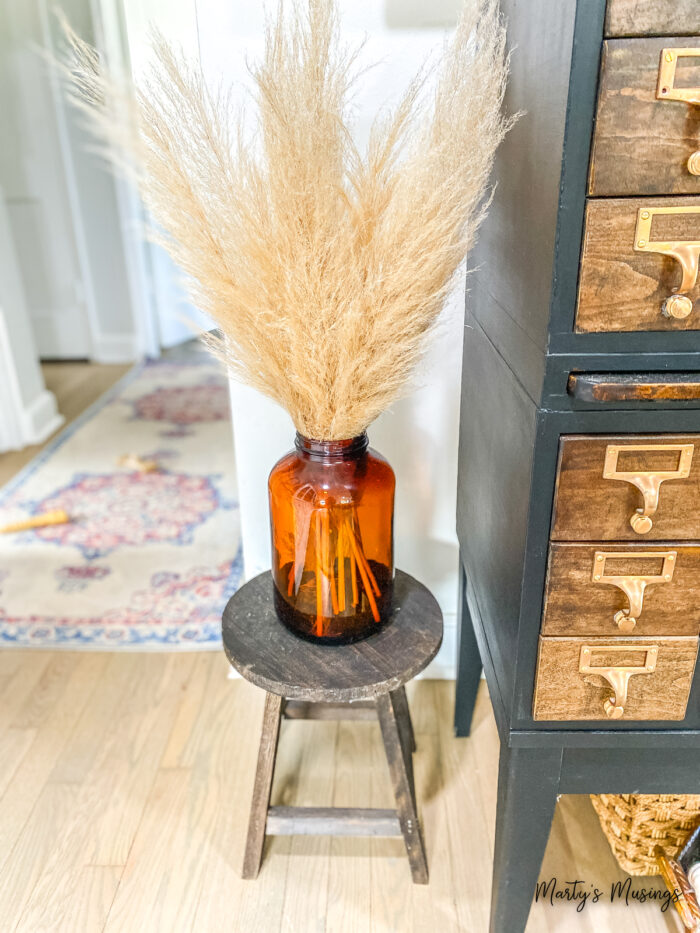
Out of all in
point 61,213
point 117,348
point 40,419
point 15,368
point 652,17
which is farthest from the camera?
point 117,348

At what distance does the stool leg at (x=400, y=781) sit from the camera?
3.48 ft

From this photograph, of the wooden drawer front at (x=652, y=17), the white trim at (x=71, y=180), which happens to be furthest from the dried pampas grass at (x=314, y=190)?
the white trim at (x=71, y=180)

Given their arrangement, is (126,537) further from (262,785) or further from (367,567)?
(367,567)

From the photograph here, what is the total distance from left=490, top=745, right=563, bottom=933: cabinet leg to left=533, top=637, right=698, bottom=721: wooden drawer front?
73mm

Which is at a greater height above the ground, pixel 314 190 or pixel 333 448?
pixel 314 190

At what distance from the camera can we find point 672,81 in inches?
23.2

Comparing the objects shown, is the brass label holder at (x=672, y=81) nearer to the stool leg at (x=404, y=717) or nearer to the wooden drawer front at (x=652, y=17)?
the wooden drawer front at (x=652, y=17)

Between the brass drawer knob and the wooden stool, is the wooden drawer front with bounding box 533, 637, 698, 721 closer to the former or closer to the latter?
the wooden stool

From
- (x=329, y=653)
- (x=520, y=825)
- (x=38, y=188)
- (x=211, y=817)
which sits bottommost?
(x=211, y=817)

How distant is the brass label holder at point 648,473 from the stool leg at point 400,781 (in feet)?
1.69

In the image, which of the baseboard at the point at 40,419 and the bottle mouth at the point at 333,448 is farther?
the baseboard at the point at 40,419

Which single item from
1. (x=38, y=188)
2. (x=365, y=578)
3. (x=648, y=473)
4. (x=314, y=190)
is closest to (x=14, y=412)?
(x=38, y=188)

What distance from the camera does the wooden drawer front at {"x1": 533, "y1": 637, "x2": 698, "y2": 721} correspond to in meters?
0.78

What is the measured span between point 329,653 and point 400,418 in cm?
49
